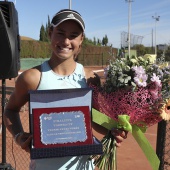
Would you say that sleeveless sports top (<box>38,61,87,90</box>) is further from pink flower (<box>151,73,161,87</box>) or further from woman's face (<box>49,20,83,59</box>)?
pink flower (<box>151,73,161,87</box>)

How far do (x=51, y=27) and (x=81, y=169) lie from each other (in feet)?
2.88

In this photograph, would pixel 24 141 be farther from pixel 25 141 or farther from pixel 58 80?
pixel 58 80

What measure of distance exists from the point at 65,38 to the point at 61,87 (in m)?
0.29

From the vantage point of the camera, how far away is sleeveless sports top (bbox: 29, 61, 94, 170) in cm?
179

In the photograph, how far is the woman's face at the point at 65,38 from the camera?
1781 mm

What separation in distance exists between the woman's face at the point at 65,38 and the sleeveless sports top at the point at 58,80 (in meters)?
0.12

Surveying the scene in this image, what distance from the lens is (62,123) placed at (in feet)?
5.51

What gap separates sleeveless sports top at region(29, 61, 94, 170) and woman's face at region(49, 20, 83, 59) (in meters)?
0.13

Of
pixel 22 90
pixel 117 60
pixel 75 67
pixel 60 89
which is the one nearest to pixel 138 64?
pixel 117 60

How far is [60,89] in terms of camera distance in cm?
169

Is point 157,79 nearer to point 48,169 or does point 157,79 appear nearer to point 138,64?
point 138,64

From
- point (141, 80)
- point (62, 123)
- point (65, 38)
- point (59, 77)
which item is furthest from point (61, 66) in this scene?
point (141, 80)

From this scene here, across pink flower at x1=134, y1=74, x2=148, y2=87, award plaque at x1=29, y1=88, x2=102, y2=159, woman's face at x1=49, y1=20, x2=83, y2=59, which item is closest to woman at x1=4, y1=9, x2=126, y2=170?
woman's face at x1=49, y1=20, x2=83, y2=59

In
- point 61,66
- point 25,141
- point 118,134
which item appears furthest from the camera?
point 61,66
